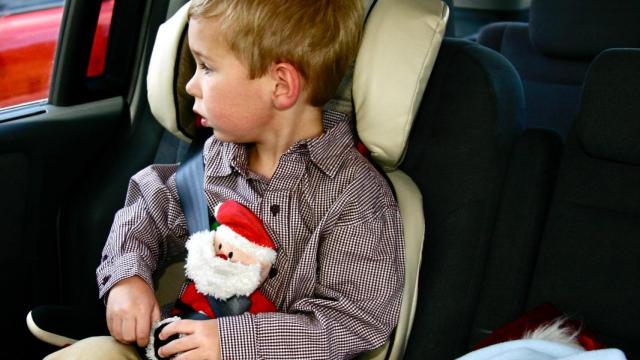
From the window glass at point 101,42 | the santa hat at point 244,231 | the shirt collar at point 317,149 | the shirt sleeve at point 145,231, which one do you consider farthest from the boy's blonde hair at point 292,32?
the window glass at point 101,42

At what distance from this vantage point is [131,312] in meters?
1.53

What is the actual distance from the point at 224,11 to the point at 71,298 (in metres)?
1.04

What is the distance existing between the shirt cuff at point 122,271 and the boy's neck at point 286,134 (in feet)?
0.95

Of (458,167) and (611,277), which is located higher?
(458,167)

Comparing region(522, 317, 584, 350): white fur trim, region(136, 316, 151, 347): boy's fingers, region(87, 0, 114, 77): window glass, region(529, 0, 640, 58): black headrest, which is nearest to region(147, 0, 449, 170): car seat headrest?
region(522, 317, 584, 350): white fur trim

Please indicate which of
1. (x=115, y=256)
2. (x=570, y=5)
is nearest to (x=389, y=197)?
(x=115, y=256)

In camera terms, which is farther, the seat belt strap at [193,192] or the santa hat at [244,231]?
the seat belt strap at [193,192]

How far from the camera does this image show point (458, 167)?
1.71 meters

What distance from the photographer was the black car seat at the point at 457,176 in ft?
5.44

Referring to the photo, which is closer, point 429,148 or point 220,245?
point 220,245

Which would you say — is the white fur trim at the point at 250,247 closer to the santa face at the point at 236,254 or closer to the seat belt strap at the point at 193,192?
the santa face at the point at 236,254

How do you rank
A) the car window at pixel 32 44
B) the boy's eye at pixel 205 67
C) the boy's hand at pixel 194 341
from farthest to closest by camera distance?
the car window at pixel 32 44 → the boy's eye at pixel 205 67 → the boy's hand at pixel 194 341

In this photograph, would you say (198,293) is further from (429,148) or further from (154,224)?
(429,148)

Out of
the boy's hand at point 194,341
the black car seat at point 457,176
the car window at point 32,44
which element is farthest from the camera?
the car window at point 32,44
